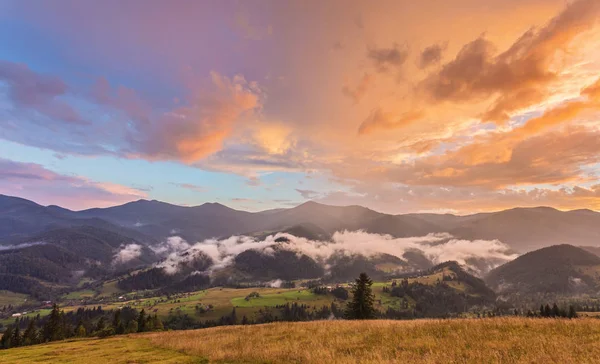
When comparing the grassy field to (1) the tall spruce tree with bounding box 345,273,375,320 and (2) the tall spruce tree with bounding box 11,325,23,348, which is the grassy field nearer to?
(1) the tall spruce tree with bounding box 345,273,375,320

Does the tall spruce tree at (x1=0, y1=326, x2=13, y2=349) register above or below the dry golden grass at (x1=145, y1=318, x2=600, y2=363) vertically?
below

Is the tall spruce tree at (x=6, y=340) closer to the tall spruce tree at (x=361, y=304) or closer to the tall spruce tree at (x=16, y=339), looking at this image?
the tall spruce tree at (x=16, y=339)

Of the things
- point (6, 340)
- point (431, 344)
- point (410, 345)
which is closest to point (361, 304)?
point (410, 345)

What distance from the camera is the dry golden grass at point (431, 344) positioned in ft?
44.1

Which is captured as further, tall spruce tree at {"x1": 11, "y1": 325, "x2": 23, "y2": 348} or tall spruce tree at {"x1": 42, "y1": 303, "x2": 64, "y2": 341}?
tall spruce tree at {"x1": 42, "y1": 303, "x2": 64, "y2": 341}

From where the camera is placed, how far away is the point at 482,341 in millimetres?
16250

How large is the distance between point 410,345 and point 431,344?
1.16 m

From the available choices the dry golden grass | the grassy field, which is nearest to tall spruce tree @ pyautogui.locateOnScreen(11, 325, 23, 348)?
the grassy field

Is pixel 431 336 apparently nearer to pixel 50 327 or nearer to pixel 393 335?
pixel 393 335

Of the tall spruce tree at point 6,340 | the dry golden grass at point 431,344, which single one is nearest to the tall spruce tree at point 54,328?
the tall spruce tree at point 6,340

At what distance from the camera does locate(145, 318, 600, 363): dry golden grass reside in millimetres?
13438

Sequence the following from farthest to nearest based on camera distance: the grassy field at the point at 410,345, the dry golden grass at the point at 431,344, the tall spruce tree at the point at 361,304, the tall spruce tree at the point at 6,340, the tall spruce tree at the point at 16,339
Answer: the tall spruce tree at the point at 6,340 → the tall spruce tree at the point at 16,339 → the tall spruce tree at the point at 361,304 → the grassy field at the point at 410,345 → the dry golden grass at the point at 431,344

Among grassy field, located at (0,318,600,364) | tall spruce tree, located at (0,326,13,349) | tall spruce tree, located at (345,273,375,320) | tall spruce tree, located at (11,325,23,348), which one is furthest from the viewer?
tall spruce tree, located at (0,326,13,349)

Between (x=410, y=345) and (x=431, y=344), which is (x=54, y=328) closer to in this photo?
(x=410, y=345)
